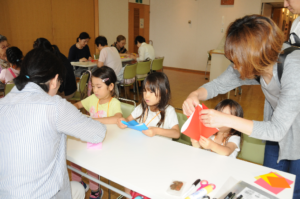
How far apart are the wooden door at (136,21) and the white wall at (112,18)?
0.95ft

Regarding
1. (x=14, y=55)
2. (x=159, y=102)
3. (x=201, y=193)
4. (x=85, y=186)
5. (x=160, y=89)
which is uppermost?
(x=14, y=55)

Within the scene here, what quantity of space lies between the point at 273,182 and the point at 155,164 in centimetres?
59

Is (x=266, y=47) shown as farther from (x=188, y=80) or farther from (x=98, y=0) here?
(x=98, y=0)

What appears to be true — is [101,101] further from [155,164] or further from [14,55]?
[14,55]

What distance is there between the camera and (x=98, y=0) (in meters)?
7.61

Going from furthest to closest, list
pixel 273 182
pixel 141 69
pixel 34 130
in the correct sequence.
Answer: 1. pixel 141 69
2. pixel 273 182
3. pixel 34 130

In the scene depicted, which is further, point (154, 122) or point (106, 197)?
point (106, 197)

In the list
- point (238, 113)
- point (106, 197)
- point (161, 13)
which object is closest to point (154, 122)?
point (238, 113)

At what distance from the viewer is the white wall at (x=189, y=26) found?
789 centimetres

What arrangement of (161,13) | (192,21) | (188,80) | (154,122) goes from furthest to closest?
(161,13)
(192,21)
(188,80)
(154,122)

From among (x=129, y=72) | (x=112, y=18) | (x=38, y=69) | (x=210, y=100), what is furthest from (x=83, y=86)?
(x=112, y=18)

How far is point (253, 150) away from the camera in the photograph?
1.72 metres

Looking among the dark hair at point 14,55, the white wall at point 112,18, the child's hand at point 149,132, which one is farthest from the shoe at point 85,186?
the white wall at point 112,18

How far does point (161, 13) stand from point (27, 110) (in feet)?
30.0
